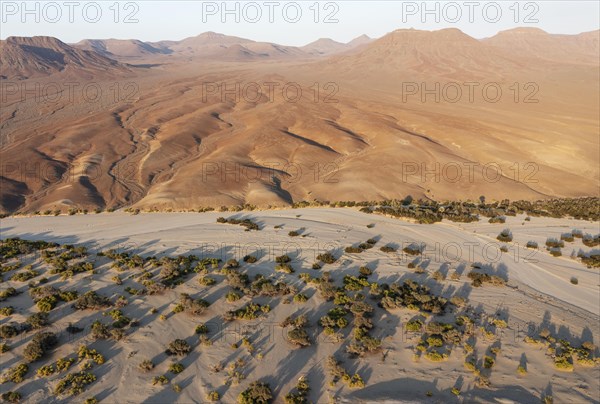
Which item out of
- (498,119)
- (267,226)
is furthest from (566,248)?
(498,119)

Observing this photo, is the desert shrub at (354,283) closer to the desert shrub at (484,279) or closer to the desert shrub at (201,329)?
the desert shrub at (484,279)

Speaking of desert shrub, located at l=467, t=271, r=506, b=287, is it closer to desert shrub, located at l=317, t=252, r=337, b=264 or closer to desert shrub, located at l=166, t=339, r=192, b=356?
desert shrub, located at l=317, t=252, r=337, b=264

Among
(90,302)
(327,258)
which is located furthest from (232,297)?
(327,258)

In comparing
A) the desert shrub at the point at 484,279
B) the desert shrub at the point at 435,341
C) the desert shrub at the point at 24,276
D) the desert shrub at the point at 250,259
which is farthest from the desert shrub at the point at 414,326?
the desert shrub at the point at 24,276

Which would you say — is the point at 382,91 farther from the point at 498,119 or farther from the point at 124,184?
the point at 124,184

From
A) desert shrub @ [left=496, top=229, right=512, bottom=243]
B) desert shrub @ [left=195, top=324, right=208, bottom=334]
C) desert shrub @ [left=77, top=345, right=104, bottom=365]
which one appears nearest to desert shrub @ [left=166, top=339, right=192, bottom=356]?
desert shrub @ [left=195, top=324, right=208, bottom=334]

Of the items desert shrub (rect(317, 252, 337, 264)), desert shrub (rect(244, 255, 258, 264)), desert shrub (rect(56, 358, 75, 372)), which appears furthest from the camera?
desert shrub (rect(317, 252, 337, 264))
